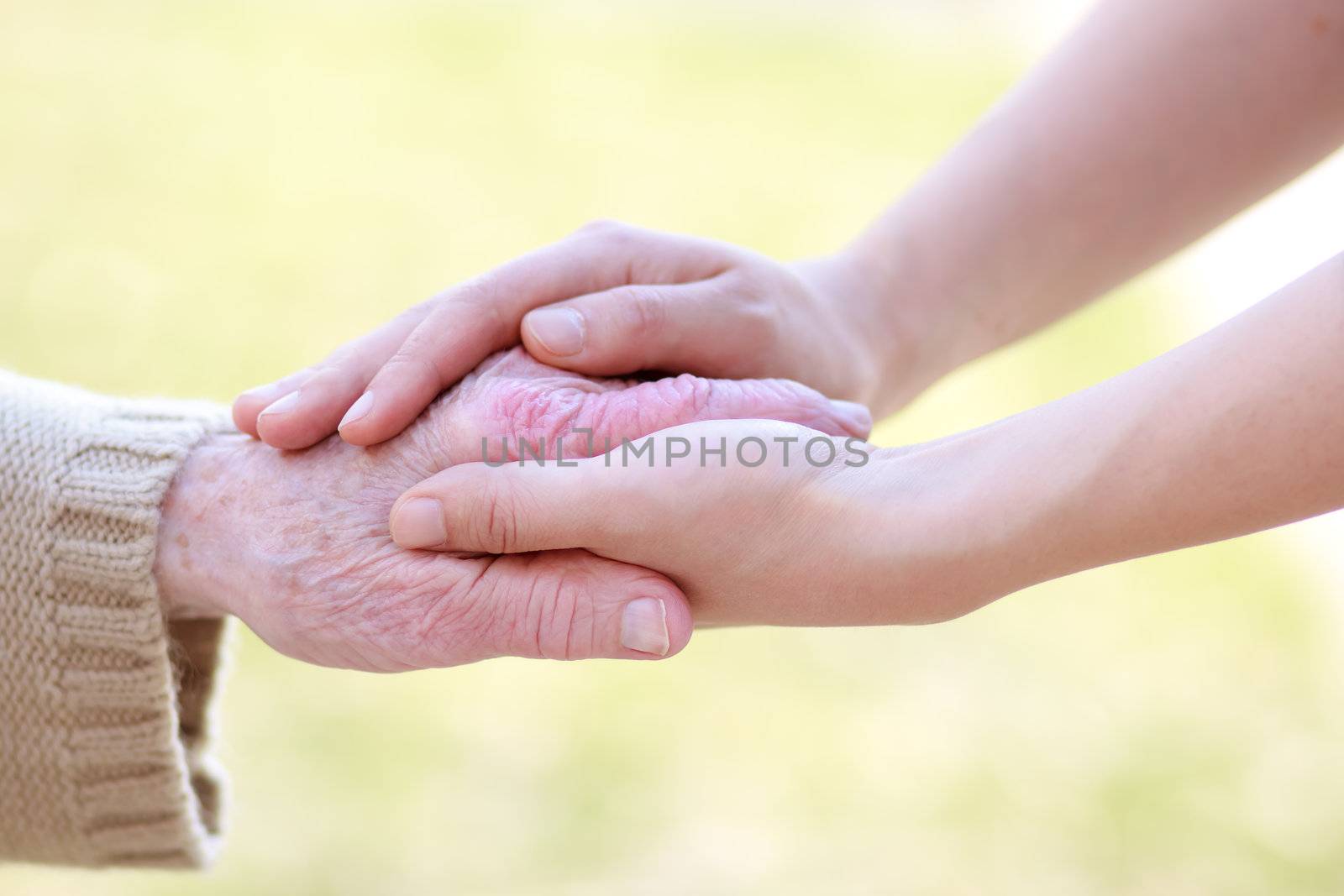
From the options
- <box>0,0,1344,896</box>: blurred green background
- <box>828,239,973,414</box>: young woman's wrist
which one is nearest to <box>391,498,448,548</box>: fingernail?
<box>828,239,973,414</box>: young woman's wrist

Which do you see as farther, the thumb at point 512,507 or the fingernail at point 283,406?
the fingernail at point 283,406

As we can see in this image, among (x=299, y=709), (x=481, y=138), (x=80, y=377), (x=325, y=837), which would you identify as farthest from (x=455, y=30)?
(x=325, y=837)

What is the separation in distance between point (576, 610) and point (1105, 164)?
100 centimetres

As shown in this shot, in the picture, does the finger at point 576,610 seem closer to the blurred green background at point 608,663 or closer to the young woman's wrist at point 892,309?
the young woman's wrist at point 892,309

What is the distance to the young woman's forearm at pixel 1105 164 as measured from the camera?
5.17ft

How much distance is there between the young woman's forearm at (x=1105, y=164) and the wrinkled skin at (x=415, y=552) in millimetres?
373

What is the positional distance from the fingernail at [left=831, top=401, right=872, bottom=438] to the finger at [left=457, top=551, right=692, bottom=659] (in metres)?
0.35

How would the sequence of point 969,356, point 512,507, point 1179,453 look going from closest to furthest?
point 1179,453
point 512,507
point 969,356

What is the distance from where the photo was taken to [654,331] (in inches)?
61.0

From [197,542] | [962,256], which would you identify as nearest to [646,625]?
[197,542]

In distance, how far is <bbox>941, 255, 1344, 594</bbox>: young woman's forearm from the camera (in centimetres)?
100

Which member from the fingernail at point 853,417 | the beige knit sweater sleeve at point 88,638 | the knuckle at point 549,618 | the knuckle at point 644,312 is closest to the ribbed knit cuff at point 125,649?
the beige knit sweater sleeve at point 88,638

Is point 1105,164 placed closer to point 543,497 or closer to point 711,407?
point 711,407

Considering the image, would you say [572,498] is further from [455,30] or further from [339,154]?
[455,30]
